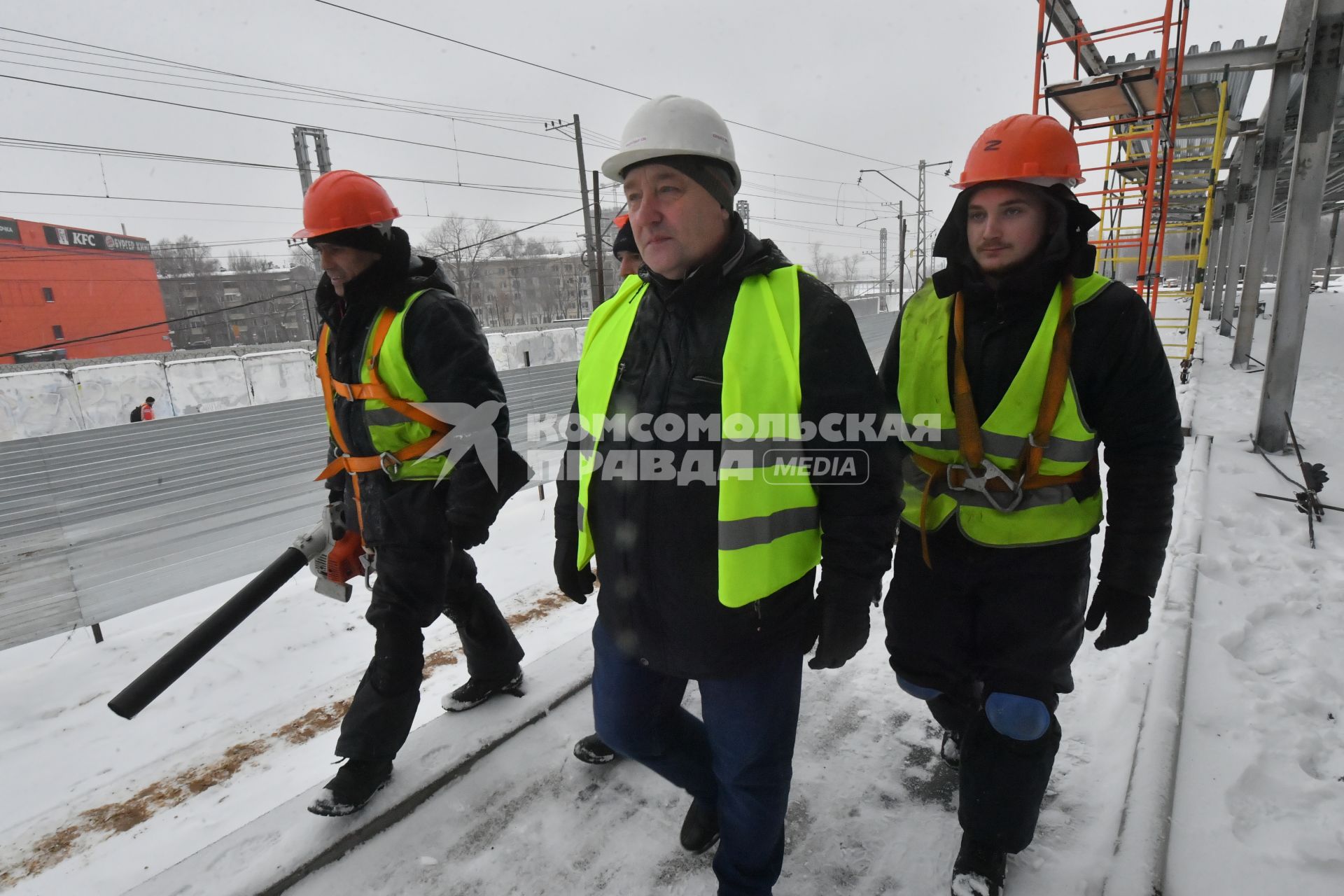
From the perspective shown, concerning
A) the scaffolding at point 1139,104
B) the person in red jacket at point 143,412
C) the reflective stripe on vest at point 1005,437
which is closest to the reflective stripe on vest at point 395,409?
the reflective stripe on vest at point 1005,437

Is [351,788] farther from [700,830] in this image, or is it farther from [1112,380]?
[1112,380]

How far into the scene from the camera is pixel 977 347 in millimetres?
1742

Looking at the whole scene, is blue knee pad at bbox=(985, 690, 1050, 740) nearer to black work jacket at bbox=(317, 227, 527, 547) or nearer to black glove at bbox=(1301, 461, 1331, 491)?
black work jacket at bbox=(317, 227, 527, 547)

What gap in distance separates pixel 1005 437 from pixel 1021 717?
2.30 feet

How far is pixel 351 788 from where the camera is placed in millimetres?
2082

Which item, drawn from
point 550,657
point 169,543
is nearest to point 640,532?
point 550,657

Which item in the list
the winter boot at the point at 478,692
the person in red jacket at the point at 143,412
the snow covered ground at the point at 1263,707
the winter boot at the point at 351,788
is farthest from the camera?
the person in red jacket at the point at 143,412

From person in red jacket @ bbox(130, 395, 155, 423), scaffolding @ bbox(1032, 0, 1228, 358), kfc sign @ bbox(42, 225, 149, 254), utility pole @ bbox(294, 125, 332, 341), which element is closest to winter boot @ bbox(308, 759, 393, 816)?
scaffolding @ bbox(1032, 0, 1228, 358)

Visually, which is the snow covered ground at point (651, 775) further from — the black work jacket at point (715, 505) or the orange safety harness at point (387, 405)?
the orange safety harness at point (387, 405)

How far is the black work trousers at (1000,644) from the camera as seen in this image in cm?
164

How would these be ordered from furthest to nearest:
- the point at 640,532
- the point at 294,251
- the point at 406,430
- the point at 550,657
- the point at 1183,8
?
the point at 294,251 < the point at 1183,8 < the point at 550,657 < the point at 406,430 < the point at 640,532

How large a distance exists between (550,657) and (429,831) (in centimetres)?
97

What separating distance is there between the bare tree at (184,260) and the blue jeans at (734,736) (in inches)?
1796

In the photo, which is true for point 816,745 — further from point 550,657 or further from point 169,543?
point 169,543
